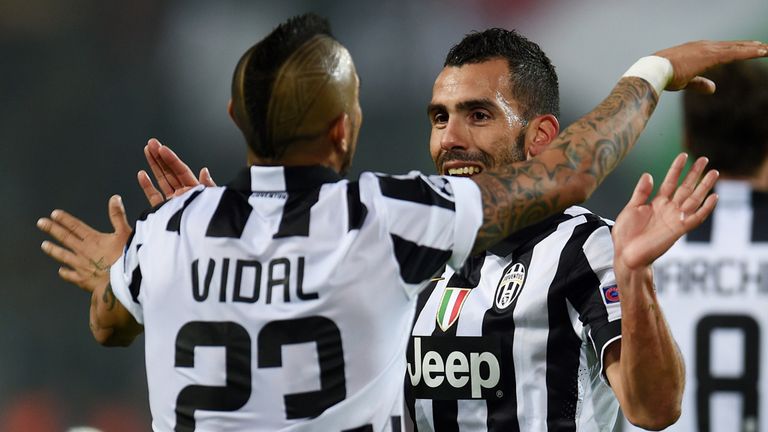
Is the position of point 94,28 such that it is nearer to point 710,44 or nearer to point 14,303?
point 14,303

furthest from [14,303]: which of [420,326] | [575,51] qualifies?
[420,326]

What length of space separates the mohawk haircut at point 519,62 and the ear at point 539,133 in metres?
0.02

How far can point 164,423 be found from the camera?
1.95 meters

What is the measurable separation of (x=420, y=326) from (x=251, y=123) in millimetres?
941

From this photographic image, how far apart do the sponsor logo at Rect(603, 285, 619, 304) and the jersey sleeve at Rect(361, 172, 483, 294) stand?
0.59 metres

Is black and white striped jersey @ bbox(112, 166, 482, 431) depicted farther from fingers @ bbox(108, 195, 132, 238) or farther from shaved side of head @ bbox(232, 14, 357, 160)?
fingers @ bbox(108, 195, 132, 238)

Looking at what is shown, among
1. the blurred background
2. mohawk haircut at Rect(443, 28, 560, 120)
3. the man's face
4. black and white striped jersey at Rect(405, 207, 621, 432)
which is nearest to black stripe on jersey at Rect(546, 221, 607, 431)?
black and white striped jersey at Rect(405, 207, 621, 432)

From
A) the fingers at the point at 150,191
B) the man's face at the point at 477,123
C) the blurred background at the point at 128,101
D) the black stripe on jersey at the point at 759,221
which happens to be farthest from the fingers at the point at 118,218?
the blurred background at the point at 128,101

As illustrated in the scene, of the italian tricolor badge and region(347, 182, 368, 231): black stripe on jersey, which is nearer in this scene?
region(347, 182, 368, 231): black stripe on jersey

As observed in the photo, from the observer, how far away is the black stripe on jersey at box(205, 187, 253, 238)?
190 centimetres

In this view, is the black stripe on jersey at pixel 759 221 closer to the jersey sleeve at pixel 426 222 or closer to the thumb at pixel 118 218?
the jersey sleeve at pixel 426 222

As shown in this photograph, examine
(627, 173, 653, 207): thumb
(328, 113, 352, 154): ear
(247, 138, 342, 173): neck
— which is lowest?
(627, 173, 653, 207): thumb

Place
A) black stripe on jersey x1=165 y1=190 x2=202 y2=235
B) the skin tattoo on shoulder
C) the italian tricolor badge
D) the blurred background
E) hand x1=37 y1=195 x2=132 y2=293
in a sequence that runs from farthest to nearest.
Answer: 1. the blurred background
2. the italian tricolor badge
3. hand x1=37 y1=195 x2=132 y2=293
4. the skin tattoo on shoulder
5. black stripe on jersey x1=165 y1=190 x2=202 y2=235

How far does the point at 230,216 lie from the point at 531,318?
884 millimetres
